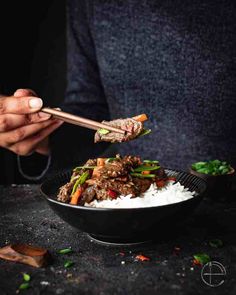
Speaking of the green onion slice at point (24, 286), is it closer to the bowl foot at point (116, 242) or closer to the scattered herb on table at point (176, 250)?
the bowl foot at point (116, 242)

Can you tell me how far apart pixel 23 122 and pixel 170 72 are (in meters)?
1.28

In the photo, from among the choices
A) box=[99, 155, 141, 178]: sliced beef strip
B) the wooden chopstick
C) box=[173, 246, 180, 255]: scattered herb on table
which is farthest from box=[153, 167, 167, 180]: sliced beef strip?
box=[173, 246, 180, 255]: scattered herb on table

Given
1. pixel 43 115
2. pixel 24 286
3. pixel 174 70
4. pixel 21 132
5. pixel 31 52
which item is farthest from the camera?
pixel 31 52

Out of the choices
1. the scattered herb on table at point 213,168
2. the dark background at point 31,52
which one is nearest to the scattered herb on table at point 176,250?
the scattered herb on table at point 213,168

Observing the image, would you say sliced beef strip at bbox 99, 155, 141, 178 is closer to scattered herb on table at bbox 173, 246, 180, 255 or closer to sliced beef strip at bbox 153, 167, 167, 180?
sliced beef strip at bbox 153, 167, 167, 180

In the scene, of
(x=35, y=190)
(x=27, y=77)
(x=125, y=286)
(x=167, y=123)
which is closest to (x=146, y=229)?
(x=125, y=286)

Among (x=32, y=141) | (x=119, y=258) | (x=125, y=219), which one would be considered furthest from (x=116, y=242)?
(x=32, y=141)

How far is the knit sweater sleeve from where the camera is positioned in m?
3.52

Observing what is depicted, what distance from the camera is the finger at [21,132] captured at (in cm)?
242

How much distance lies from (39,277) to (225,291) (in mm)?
636

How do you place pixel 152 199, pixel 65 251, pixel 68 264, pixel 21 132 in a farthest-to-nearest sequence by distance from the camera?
pixel 21 132, pixel 152 199, pixel 65 251, pixel 68 264

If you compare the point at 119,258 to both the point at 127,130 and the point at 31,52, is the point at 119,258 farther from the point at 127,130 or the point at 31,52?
the point at 31,52

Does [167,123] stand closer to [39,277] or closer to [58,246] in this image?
[58,246]

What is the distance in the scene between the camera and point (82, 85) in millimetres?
3727
